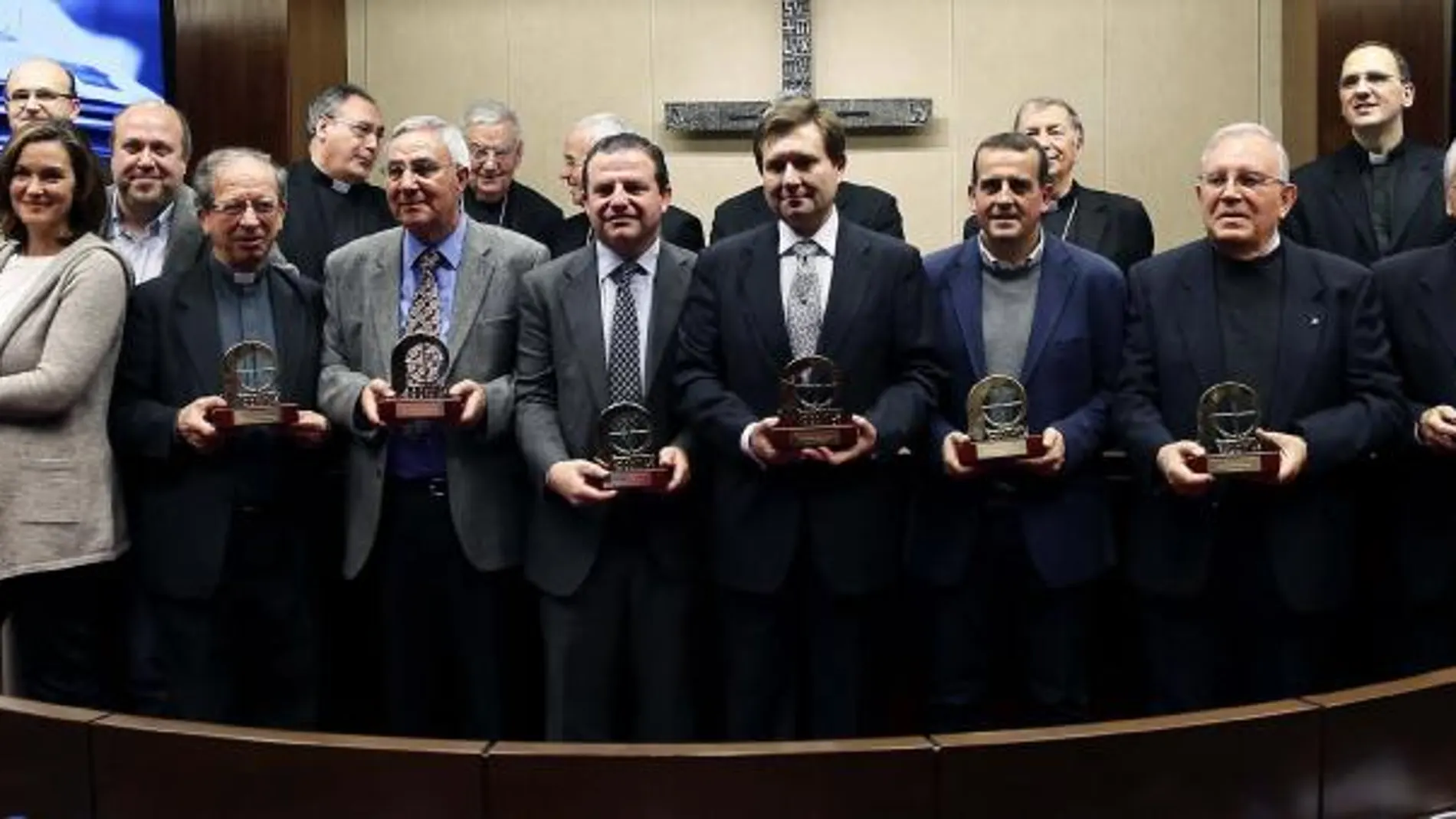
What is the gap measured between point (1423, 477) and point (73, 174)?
2.97 metres

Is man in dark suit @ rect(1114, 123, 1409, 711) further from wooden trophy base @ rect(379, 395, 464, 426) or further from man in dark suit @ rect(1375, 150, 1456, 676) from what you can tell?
wooden trophy base @ rect(379, 395, 464, 426)

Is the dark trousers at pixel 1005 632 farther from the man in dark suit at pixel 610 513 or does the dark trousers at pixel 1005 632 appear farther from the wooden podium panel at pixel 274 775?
the wooden podium panel at pixel 274 775

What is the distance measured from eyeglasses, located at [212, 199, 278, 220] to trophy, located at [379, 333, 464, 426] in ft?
1.42

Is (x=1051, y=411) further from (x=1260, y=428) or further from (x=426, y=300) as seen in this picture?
(x=426, y=300)

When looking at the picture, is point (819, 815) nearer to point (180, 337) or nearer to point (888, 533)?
point (888, 533)

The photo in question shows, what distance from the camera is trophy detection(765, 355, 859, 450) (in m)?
3.12

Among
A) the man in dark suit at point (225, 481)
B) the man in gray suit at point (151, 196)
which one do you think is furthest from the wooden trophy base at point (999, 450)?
the man in gray suit at point (151, 196)

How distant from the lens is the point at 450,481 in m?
3.40

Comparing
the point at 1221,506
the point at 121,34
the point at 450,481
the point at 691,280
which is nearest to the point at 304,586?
the point at 450,481

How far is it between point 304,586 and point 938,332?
59.2 inches

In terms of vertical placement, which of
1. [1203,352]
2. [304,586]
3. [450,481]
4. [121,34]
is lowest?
[304,586]

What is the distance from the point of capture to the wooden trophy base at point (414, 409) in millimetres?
3238

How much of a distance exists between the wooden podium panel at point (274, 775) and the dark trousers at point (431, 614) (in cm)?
75

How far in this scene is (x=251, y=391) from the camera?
11.0 feet
